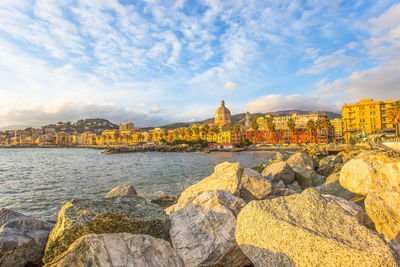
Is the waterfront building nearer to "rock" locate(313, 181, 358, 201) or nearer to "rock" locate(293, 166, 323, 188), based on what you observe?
"rock" locate(293, 166, 323, 188)

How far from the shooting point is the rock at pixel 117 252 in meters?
2.36

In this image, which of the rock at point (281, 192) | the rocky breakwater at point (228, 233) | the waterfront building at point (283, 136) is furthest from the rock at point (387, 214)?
the waterfront building at point (283, 136)

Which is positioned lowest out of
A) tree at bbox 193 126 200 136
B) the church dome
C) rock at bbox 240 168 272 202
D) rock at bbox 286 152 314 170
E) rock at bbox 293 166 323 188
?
rock at bbox 293 166 323 188

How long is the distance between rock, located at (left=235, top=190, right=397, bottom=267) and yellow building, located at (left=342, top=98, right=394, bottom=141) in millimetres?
83761

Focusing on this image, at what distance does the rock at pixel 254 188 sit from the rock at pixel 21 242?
531 centimetres

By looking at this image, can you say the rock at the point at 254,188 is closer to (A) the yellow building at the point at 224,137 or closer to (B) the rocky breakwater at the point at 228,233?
(B) the rocky breakwater at the point at 228,233

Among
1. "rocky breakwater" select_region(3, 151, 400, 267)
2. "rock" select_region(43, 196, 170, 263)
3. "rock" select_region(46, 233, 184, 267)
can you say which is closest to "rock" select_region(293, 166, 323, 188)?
"rocky breakwater" select_region(3, 151, 400, 267)

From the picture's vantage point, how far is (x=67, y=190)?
1546cm

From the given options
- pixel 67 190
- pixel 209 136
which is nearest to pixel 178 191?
pixel 67 190

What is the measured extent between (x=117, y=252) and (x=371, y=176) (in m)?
7.82

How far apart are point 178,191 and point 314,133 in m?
91.6

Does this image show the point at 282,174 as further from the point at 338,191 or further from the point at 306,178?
the point at 338,191

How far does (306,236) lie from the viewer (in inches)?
108

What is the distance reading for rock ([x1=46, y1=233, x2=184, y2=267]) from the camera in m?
2.36
